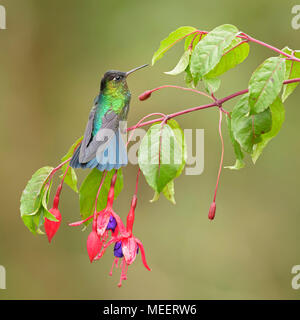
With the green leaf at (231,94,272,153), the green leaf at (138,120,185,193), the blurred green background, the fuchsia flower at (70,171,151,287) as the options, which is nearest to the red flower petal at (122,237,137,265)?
the fuchsia flower at (70,171,151,287)

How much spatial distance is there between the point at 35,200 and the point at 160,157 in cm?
31

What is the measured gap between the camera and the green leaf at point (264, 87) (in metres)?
0.82

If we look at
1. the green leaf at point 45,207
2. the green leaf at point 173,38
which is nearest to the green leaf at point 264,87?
the green leaf at point 173,38

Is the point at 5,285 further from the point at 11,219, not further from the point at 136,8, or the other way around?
the point at 136,8

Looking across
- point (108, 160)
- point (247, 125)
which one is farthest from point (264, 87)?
point (108, 160)

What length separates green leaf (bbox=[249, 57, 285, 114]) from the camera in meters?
0.82

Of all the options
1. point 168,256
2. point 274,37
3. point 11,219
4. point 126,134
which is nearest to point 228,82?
point 274,37

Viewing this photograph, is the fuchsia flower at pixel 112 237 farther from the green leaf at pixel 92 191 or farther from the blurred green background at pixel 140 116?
the blurred green background at pixel 140 116

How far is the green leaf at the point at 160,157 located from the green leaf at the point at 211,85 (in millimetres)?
153

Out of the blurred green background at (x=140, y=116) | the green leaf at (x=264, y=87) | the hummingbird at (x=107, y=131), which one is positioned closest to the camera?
the green leaf at (x=264, y=87)

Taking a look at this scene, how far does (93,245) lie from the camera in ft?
2.84

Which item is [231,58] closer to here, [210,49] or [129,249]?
[210,49]

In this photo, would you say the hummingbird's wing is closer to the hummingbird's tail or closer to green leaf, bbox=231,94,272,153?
the hummingbird's tail

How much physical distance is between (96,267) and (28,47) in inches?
57.1
